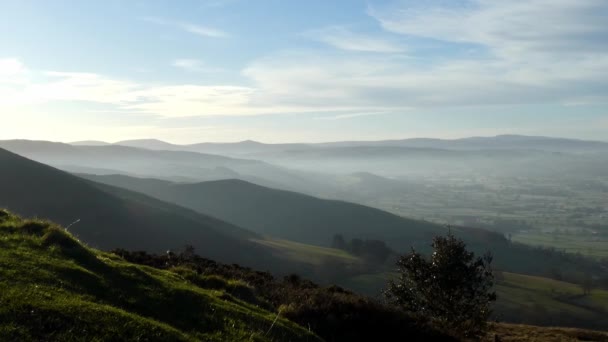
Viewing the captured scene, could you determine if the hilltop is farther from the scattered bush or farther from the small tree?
the small tree

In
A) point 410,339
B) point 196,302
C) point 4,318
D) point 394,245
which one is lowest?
point 394,245

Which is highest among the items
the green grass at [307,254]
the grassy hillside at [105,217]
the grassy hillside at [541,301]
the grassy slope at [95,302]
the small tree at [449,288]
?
the grassy slope at [95,302]

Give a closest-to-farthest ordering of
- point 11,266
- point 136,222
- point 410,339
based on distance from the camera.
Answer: point 11,266 → point 410,339 → point 136,222

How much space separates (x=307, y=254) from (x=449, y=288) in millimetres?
115661

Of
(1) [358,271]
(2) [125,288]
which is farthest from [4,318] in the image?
(1) [358,271]

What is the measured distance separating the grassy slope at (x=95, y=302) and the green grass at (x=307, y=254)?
11666cm

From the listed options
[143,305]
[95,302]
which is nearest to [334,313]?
[143,305]

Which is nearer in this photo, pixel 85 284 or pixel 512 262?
pixel 85 284

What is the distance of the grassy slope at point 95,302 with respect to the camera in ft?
34.6

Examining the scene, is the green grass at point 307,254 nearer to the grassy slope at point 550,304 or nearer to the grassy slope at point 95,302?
the grassy slope at point 550,304

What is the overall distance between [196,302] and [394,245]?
18169 centimetres

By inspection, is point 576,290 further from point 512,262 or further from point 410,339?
→ point 410,339

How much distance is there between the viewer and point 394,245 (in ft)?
624

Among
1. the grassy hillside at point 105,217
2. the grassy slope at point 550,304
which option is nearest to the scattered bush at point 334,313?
the grassy slope at point 550,304
